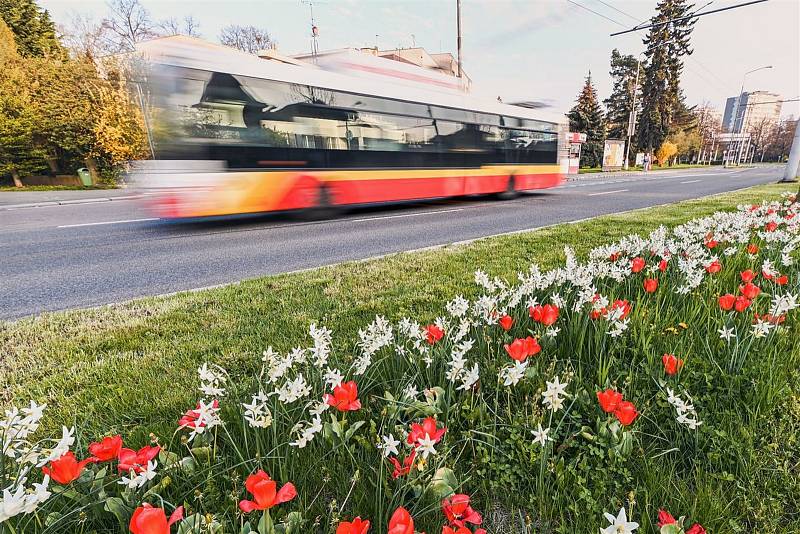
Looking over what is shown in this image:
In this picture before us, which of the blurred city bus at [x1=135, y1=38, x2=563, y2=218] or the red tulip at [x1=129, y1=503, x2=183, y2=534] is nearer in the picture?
the red tulip at [x1=129, y1=503, x2=183, y2=534]

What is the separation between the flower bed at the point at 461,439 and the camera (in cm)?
120

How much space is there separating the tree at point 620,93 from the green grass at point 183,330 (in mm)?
65518

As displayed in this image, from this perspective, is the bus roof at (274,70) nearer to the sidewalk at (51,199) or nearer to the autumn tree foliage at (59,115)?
the sidewalk at (51,199)

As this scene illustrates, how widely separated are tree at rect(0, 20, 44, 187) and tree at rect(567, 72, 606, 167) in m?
47.9

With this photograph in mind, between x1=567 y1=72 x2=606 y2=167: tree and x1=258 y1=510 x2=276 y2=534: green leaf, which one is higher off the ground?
x1=567 y1=72 x2=606 y2=167: tree

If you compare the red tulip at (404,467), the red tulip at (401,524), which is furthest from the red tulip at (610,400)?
the red tulip at (401,524)

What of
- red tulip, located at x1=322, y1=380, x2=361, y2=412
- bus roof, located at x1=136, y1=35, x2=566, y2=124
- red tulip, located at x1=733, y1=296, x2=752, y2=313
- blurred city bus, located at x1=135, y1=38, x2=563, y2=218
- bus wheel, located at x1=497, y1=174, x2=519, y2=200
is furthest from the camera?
bus wheel, located at x1=497, y1=174, x2=519, y2=200

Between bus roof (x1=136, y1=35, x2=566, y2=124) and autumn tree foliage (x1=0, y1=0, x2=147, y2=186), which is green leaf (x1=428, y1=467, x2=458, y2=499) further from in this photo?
autumn tree foliage (x1=0, y1=0, x2=147, y2=186)

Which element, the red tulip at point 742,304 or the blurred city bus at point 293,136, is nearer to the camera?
the red tulip at point 742,304

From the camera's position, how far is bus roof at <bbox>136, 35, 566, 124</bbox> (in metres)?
7.10

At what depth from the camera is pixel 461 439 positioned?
65.2 inches

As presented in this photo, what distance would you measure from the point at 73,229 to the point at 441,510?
10.3 metres

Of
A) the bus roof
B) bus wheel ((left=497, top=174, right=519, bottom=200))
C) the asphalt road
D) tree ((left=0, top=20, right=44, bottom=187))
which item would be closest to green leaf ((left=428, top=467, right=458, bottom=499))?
the asphalt road

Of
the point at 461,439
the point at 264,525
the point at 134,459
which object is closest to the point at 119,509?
the point at 134,459
